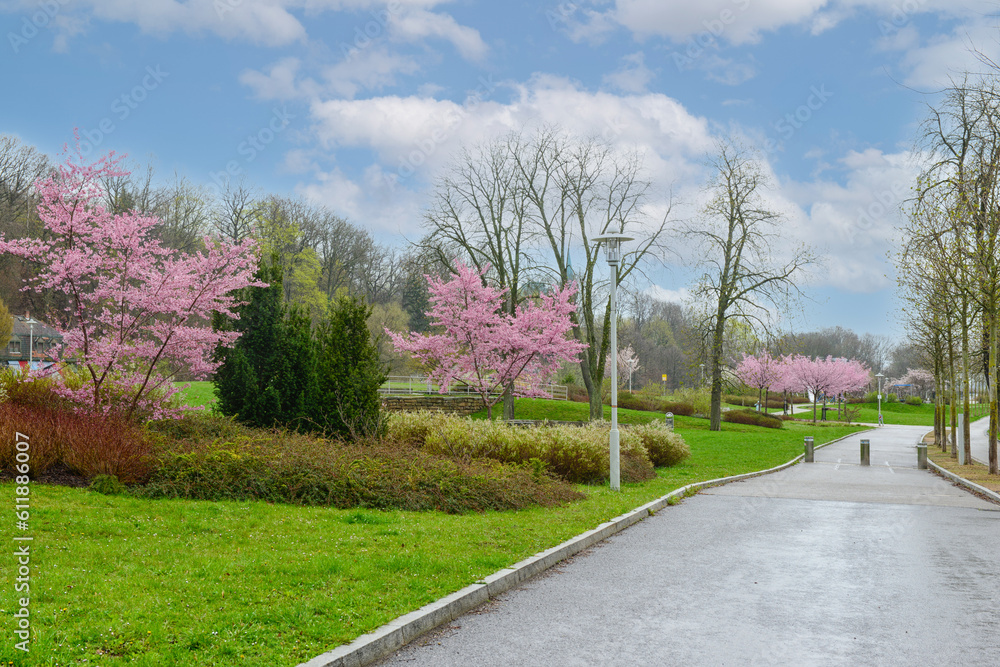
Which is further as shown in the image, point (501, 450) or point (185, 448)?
point (501, 450)

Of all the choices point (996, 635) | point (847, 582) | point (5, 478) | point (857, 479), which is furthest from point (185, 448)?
point (857, 479)

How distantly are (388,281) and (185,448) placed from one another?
5595 centimetres

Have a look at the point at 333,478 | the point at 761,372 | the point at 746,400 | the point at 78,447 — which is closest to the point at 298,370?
the point at 333,478

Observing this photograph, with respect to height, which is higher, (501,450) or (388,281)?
(388,281)

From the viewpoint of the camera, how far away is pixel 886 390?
108 m

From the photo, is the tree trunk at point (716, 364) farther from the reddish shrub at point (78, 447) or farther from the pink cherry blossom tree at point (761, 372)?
the reddish shrub at point (78, 447)

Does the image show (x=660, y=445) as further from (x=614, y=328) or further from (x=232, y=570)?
(x=232, y=570)

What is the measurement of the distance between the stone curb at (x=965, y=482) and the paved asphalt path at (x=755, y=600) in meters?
3.81

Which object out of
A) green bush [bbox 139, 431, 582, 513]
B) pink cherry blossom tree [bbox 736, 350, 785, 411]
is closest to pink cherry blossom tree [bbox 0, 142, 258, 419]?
green bush [bbox 139, 431, 582, 513]

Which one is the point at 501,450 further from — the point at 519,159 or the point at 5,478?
the point at 519,159

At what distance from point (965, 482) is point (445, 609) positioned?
1712 cm

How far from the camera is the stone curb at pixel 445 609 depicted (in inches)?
189

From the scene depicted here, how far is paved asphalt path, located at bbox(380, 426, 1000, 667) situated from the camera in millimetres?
5242

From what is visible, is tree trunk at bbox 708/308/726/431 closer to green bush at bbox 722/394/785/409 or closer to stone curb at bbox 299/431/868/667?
stone curb at bbox 299/431/868/667
